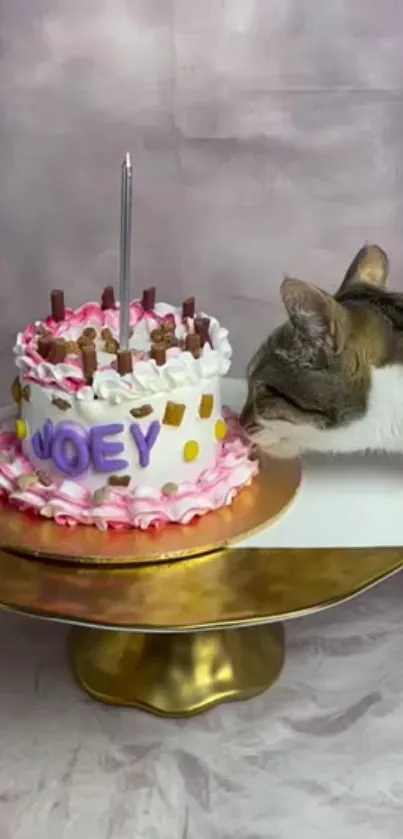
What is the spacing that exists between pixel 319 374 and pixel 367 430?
9 cm

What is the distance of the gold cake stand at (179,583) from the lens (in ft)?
3.04

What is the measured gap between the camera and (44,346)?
106 cm

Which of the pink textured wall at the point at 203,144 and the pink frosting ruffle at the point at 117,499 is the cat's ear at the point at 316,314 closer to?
the pink frosting ruffle at the point at 117,499

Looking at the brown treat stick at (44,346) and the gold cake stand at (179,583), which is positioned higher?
the brown treat stick at (44,346)

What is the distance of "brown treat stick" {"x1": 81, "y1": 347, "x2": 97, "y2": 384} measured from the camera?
3.36 feet

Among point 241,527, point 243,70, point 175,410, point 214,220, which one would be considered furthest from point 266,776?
point 243,70

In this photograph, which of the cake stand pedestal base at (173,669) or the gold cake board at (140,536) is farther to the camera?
the cake stand pedestal base at (173,669)

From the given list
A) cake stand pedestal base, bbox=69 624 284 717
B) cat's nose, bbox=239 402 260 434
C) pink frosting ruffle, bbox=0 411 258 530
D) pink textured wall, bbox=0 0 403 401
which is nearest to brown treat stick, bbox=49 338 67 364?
pink frosting ruffle, bbox=0 411 258 530

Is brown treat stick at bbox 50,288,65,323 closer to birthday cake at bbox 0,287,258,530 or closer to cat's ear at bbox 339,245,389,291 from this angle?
birthday cake at bbox 0,287,258,530

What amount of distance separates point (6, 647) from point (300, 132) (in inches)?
30.8

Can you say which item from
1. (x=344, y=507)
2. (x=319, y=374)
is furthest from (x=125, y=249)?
(x=344, y=507)

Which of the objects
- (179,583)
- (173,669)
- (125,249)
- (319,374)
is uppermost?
(125,249)

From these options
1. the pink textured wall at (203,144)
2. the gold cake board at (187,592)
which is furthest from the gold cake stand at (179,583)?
the pink textured wall at (203,144)

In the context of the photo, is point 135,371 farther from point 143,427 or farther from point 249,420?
point 249,420
